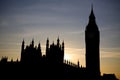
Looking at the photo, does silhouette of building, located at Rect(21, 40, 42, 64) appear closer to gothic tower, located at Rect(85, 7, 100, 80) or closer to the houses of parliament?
the houses of parliament

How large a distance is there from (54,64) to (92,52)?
2652 cm

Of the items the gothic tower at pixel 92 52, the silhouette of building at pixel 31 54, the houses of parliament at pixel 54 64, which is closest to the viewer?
the houses of parliament at pixel 54 64

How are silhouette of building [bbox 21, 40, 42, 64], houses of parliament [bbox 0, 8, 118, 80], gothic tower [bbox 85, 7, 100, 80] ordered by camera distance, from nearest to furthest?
houses of parliament [bbox 0, 8, 118, 80] < silhouette of building [bbox 21, 40, 42, 64] < gothic tower [bbox 85, 7, 100, 80]

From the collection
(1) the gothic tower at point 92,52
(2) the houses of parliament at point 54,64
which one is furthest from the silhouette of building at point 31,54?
(1) the gothic tower at point 92,52

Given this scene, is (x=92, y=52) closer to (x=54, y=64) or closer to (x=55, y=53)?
(x=55, y=53)

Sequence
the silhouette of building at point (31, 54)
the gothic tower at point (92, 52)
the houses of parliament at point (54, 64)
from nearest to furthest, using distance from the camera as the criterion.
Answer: the houses of parliament at point (54, 64), the silhouette of building at point (31, 54), the gothic tower at point (92, 52)

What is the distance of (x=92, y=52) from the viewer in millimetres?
99000

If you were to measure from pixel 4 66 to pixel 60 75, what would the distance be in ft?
68.9

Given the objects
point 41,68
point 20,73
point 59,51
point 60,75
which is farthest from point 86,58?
point 20,73

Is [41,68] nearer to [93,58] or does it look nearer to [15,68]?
[15,68]

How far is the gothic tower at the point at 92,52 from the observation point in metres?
96.8

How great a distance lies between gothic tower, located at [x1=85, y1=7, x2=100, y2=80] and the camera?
96.8 metres

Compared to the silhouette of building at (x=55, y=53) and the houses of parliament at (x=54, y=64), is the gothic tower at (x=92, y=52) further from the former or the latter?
the silhouette of building at (x=55, y=53)

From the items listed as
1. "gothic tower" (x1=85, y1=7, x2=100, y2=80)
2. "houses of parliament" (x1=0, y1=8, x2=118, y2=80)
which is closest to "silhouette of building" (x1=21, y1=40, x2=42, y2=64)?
"houses of parliament" (x1=0, y1=8, x2=118, y2=80)
